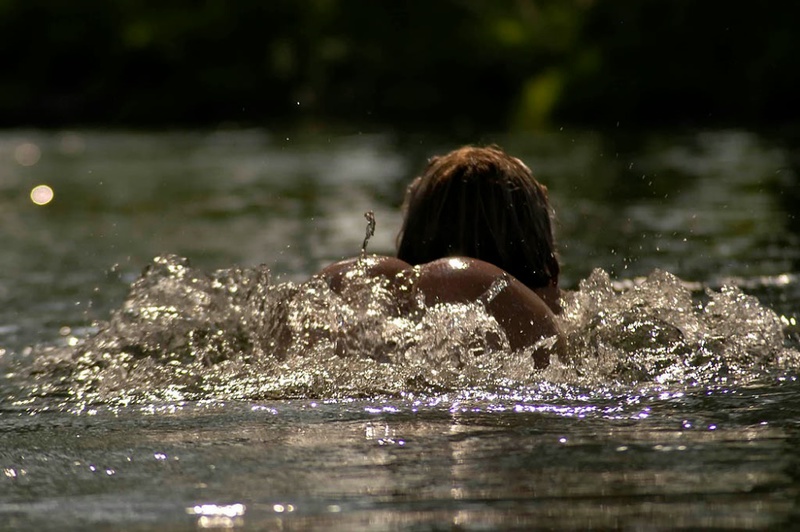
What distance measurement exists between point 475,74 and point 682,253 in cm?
3985

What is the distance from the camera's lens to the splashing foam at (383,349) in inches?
223

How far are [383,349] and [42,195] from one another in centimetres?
1533

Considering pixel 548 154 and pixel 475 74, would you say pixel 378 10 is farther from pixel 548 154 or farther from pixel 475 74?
pixel 548 154

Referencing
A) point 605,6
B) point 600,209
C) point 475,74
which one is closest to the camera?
point 600,209

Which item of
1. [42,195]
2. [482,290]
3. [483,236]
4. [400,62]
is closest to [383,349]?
[482,290]

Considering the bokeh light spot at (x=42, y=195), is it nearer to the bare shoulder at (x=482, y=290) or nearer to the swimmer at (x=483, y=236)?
the swimmer at (x=483, y=236)

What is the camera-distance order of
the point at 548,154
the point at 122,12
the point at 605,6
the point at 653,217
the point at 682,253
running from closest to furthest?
1. the point at 682,253
2. the point at 653,217
3. the point at 548,154
4. the point at 605,6
5. the point at 122,12

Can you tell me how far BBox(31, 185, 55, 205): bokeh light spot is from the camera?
62.9 ft

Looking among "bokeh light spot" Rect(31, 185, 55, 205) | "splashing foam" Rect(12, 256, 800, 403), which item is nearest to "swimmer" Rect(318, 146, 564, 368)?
"splashing foam" Rect(12, 256, 800, 403)

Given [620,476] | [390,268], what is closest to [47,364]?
[390,268]

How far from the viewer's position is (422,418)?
16.7 ft

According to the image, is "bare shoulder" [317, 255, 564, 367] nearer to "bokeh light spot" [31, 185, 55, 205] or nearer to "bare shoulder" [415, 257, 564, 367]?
"bare shoulder" [415, 257, 564, 367]

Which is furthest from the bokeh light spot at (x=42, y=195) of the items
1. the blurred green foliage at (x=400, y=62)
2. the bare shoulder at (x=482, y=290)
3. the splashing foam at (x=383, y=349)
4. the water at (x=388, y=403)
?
the blurred green foliage at (x=400, y=62)

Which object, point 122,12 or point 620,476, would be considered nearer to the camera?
point 620,476
